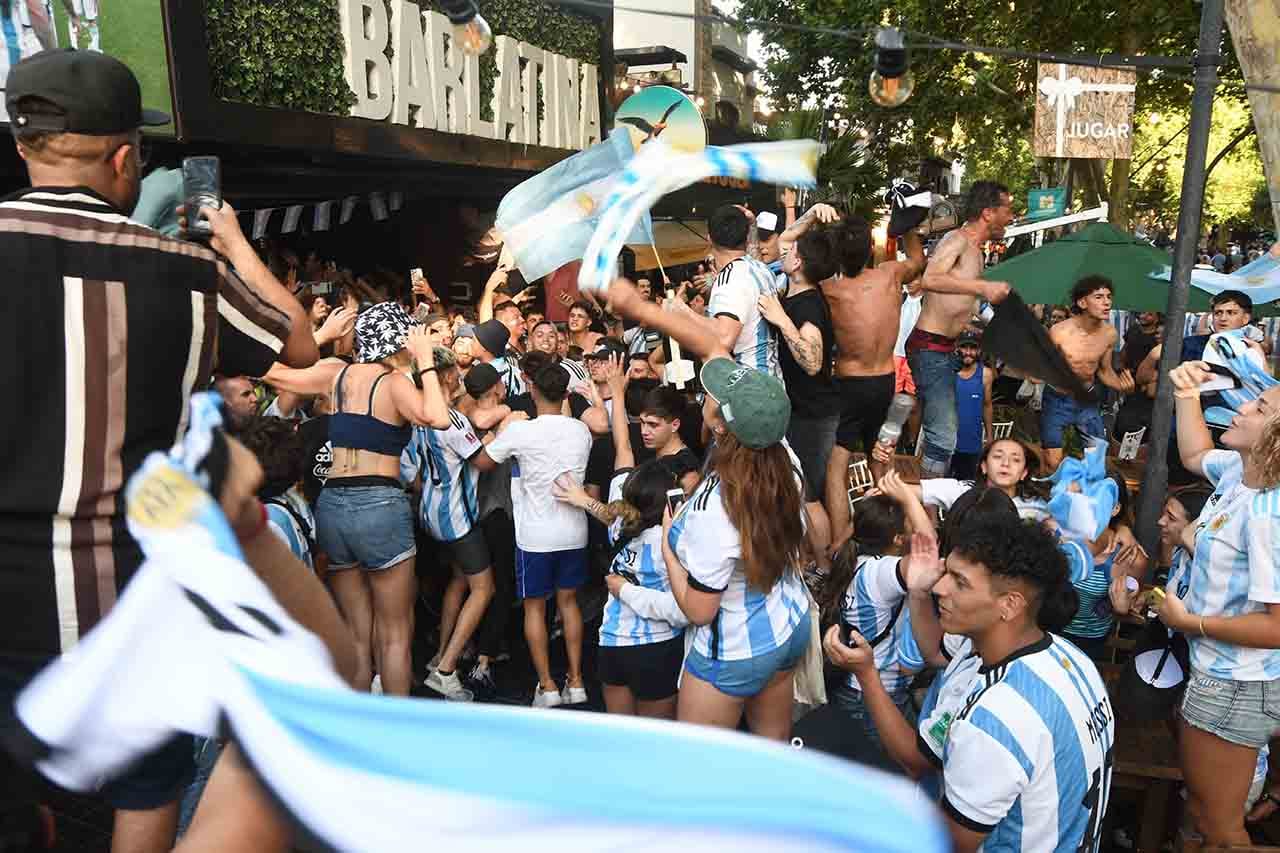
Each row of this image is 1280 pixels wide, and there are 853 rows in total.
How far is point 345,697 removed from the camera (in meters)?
1.12

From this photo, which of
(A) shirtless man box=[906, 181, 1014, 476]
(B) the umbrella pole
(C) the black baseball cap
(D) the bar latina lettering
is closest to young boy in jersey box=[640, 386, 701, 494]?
(A) shirtless man box=[906, 181, 1014, 476]

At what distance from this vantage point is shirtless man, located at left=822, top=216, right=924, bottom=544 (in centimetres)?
556

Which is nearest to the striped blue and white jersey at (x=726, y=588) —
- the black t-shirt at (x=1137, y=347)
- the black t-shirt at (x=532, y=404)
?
the black t-shirt at (x=532, y=404)

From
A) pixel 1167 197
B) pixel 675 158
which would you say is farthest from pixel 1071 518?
pixel 1167 197

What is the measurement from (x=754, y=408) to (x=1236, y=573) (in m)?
1.59

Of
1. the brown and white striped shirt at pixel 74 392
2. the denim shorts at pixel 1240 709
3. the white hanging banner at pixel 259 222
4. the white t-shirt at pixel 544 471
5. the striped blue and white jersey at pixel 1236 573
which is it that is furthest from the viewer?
the white hanging banner at pixel 259 222

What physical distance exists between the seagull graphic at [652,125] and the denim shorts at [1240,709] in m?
2.92

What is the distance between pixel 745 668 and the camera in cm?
335

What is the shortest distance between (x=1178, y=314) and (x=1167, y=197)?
42404mm

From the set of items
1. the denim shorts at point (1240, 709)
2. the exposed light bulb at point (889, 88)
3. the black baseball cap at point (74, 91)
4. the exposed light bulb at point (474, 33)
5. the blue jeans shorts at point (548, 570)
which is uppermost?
the exposed light bulb at point (474, 33)

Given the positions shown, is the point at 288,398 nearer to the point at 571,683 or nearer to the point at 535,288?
the point at 571,683

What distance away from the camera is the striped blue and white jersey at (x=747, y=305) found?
4742mm

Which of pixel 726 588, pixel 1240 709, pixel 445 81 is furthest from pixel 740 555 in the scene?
pixel 445 81

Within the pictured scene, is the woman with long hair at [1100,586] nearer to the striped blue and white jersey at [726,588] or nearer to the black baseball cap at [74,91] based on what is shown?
the striped blue and white jersey at [726,588]
